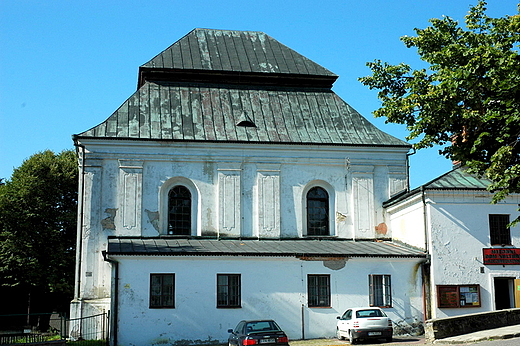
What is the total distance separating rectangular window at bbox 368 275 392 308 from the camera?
27172 millimetres

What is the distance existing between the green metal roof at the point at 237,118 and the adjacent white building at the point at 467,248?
4802 millimetres

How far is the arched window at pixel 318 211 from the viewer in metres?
30.9

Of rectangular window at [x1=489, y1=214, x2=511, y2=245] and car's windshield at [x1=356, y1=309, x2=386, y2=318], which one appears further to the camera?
rectangular window at [x1=489, y1=214, x2=511, y2=245]

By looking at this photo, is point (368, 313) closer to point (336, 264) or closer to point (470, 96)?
point (336, 264)

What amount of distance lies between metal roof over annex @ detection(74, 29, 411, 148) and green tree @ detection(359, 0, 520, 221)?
10.5 meters

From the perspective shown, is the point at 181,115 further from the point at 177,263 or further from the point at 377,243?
the point at 377,243

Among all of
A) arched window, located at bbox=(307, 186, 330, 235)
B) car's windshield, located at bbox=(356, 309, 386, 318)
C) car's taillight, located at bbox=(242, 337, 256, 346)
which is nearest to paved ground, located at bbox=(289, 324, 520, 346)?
car's windshield, located at bbox=(356, 309, 386, 318)

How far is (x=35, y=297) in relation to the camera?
4738 centimetres

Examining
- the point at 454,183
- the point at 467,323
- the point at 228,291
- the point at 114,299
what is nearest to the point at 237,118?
the point at 228,291

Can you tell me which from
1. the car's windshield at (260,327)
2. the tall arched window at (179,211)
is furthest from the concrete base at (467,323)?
the tall arched window at (179,211)


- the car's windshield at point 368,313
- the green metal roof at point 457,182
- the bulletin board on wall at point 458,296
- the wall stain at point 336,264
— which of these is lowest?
the car's windshield at point 368,313

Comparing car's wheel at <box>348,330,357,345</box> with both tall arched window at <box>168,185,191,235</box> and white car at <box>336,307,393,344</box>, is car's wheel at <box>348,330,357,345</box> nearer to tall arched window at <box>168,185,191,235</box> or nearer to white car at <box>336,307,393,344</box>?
white car at <box>336,307,393,344</box>

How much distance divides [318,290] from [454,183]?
7.47 metres

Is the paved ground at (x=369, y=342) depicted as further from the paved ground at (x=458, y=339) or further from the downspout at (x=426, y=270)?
the downspout at (x=426, y=270)
